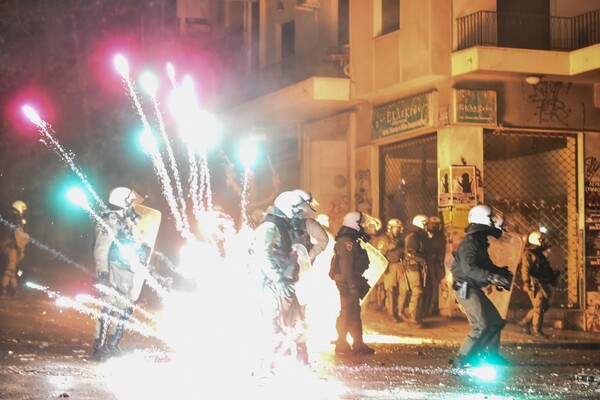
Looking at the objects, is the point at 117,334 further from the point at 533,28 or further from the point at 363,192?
the point at 363,192

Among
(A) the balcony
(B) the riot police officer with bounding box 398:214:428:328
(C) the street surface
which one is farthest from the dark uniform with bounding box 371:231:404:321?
(A) the balcony

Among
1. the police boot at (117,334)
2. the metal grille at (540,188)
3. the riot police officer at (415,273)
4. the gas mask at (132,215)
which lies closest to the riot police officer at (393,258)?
the riot police officer at (415,273)

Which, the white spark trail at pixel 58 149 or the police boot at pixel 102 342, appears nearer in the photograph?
the police boot at pixel 102 342

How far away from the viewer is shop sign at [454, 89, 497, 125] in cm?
1947

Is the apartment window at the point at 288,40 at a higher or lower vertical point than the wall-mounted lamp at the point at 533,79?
higher

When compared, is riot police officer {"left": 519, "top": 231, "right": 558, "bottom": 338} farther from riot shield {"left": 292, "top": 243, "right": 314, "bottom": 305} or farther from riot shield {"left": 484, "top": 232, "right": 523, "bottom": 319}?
riot shield {"left": 292, "top": 243, "right": 314, "bottom": 305}

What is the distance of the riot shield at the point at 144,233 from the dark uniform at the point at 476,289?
3503mm

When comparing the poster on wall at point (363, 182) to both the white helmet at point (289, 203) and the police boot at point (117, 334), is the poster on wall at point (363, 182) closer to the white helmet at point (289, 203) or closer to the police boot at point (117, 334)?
the police boot at point (117, 334)

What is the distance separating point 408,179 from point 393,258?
436 centimetres

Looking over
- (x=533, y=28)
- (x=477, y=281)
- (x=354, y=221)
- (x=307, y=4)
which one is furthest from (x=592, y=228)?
(x=477, y=281)

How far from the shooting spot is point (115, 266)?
12.2m

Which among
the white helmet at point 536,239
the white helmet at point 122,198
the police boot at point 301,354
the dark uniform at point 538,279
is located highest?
the white helmet at point 122,198

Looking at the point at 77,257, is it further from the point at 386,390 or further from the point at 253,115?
the point at 386,390

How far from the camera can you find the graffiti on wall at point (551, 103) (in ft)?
64.8
